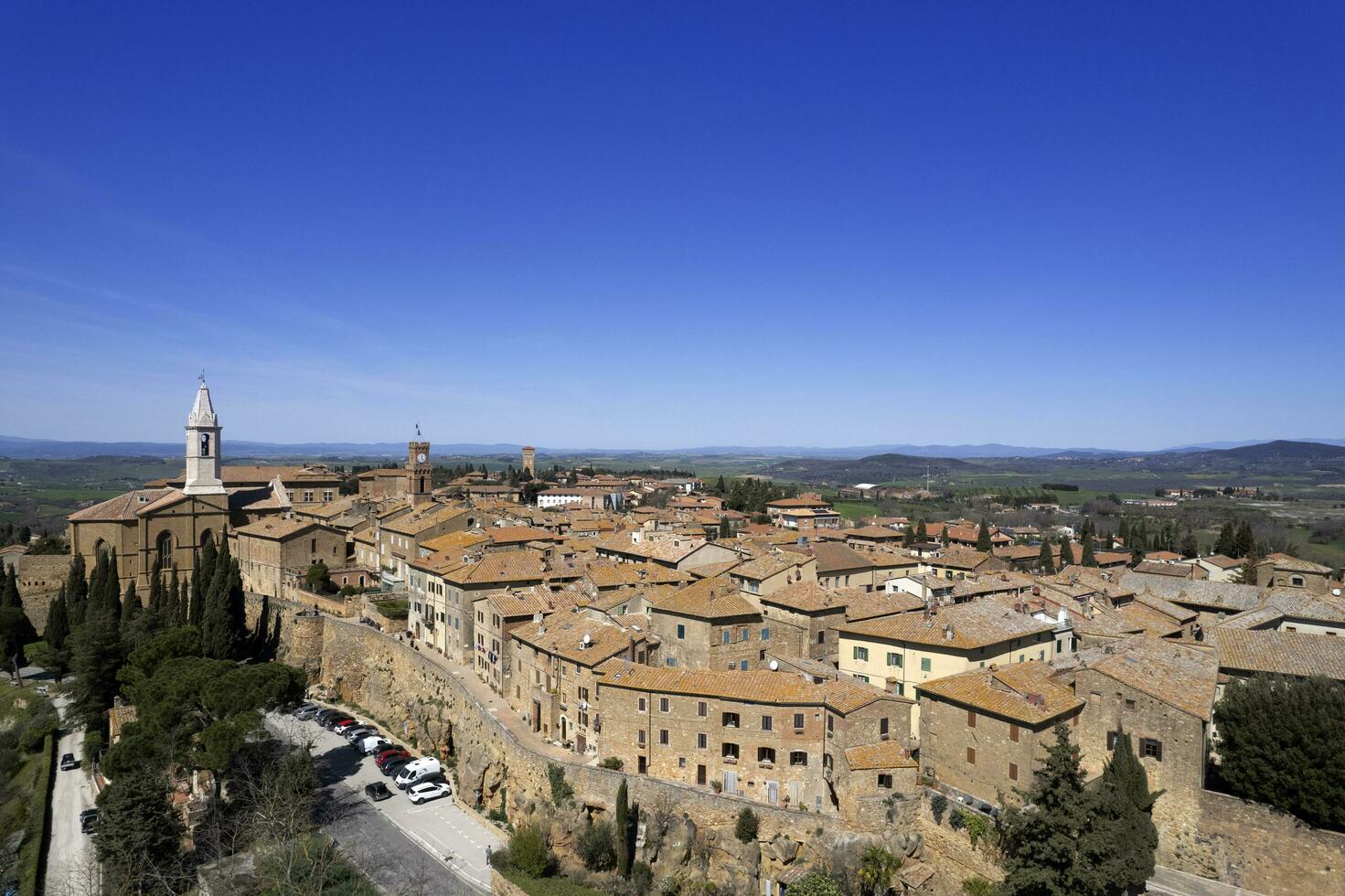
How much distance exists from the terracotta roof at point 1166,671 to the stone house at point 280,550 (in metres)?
54.4

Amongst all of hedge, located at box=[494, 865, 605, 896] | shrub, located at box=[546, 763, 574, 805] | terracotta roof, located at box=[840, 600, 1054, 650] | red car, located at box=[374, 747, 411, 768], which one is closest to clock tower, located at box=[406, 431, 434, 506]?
red car, located at box=[374, 747, 411, 768]

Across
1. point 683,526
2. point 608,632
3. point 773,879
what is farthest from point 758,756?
point 683,526

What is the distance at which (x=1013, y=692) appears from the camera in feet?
93.2

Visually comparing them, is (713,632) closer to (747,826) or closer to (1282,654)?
(747,826)

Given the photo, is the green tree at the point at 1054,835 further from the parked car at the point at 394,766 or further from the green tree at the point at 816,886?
the parked car at the point at 394,766

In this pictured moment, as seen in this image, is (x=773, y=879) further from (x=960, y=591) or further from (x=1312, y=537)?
(x=1312, y=537)

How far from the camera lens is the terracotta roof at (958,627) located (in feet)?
110

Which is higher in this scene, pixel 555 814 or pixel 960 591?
pixel 960 591

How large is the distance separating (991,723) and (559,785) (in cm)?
1727

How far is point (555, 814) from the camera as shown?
31953 millimetres

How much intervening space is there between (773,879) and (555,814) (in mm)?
9154

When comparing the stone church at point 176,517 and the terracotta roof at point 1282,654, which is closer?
the terracotta roof at point 1282,654

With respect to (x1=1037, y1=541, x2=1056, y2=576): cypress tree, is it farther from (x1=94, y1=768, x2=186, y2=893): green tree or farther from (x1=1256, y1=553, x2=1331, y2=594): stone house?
(x1=94, y1=768, x2=186, y2=893): green tree

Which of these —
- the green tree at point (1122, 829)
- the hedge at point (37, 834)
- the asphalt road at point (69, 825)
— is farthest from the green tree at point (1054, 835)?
the hedge at point (37, 834)
